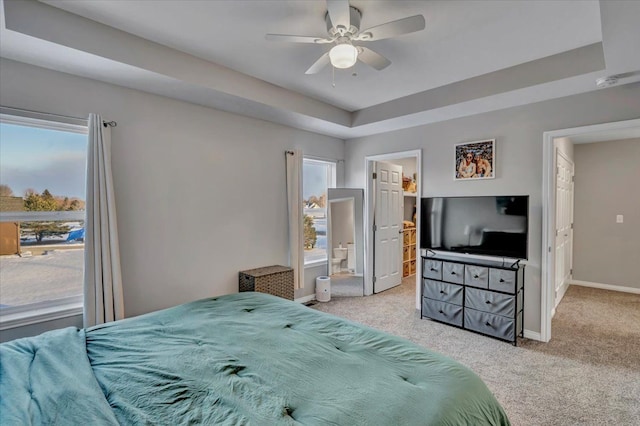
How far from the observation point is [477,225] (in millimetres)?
3514

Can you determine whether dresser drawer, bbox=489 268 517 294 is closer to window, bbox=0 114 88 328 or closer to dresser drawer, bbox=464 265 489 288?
A: dresser drawer, bbox=464 265 489 288

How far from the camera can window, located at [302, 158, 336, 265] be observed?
15.3 feet

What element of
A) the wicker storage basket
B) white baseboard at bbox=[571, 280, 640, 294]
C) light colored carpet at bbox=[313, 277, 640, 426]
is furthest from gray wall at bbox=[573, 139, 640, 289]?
the wicker storage basket

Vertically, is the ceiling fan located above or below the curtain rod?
above

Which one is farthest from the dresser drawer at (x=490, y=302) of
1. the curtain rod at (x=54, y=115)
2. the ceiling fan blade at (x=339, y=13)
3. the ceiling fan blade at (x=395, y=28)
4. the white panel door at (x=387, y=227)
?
the curtain rod at (x=54, y=115)

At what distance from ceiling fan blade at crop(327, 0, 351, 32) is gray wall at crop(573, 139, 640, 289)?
530cm

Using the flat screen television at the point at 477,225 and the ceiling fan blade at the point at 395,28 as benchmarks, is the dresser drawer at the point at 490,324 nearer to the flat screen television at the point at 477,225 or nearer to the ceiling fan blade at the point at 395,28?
the flat screen television at the point at 477,225

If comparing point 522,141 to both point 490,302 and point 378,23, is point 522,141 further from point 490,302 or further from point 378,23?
point 378,23

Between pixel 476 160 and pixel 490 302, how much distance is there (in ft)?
5.26

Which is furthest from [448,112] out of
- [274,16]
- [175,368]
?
[175,368]

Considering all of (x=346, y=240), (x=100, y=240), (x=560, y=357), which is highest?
(x=100, y=240)

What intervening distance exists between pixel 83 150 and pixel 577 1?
3859mm

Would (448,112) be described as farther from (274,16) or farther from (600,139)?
(600,139)

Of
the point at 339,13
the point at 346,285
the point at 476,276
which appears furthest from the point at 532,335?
the point at 339,13
